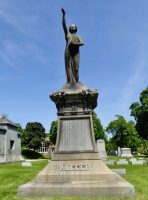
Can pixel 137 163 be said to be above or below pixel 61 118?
below

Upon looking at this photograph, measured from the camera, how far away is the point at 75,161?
6359 mm

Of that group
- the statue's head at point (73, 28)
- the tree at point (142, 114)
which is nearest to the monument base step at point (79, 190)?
the statue's head at point (73, 28)

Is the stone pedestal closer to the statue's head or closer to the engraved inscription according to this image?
the engraved inscription

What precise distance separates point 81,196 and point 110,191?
772mm

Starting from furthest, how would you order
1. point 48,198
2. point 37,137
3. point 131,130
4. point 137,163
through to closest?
point 131,130
point 37,137
point 137,163
point 48,198

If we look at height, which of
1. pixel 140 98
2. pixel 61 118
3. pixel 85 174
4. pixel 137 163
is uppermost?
pixel 140 98

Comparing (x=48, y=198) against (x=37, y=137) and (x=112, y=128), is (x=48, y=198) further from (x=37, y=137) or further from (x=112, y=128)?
(x=112, y=128)

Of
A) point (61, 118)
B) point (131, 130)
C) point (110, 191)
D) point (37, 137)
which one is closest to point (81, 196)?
point (110, 191)

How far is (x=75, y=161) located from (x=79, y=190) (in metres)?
1.18

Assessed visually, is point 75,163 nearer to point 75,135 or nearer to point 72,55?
point 75,135

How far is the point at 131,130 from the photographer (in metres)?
60.7

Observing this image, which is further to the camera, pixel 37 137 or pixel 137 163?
pixel 37 137

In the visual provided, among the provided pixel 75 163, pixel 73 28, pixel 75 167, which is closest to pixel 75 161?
pixel 75 163

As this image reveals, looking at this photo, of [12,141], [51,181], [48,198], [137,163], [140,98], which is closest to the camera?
[48,198]
